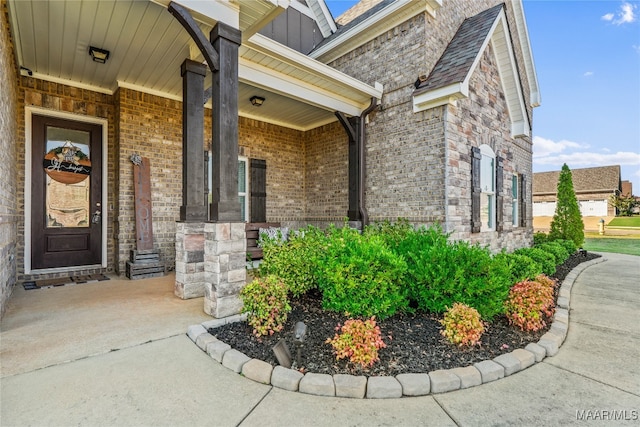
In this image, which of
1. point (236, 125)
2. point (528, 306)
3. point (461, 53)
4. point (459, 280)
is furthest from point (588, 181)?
point (236, 125)

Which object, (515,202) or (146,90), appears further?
(515,202)

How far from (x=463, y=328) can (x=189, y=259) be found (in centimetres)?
322

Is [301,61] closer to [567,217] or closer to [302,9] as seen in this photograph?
[302,9]

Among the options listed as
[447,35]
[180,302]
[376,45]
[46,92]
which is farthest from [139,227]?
[447,35]

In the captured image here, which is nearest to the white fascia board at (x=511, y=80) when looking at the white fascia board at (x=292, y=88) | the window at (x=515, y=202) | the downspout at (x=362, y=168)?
the window at (x=515, y=202)

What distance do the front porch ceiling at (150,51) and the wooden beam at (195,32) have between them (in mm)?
85

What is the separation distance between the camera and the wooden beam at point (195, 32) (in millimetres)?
3020

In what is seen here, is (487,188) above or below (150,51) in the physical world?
below

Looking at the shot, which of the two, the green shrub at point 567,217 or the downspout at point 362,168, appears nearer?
the downspout at point 362,168

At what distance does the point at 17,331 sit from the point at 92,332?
0.70 m

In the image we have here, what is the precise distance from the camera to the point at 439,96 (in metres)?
5.12

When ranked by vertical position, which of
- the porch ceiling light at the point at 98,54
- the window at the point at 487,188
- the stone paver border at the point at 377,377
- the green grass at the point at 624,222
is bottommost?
the stone paver border at the point at 377,377

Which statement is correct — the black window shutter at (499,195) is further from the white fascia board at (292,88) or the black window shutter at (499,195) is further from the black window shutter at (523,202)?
the white fascia board at (292,88)

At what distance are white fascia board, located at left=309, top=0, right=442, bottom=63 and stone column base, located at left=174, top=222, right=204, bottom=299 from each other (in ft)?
17.5
